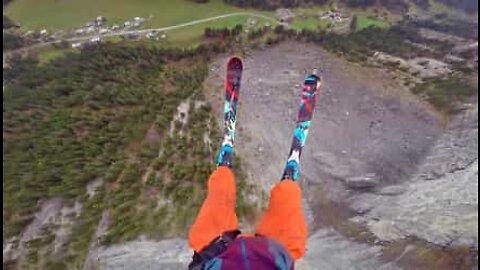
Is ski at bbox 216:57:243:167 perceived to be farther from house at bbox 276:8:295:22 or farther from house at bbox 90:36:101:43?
house at bbox 276:8:295:22

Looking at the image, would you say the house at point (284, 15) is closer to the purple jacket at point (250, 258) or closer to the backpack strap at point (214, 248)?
the backpack strap at point (214, 248)

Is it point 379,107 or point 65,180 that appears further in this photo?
point 379,107

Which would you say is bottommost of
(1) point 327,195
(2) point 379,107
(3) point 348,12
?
(1) point 327,195

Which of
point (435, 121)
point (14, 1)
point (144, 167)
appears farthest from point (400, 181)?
point (14, 1)

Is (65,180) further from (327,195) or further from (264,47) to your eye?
(264,47)

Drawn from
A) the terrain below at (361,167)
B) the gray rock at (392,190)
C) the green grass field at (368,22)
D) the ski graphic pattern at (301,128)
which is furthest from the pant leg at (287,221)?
the green grass field at (368,22)

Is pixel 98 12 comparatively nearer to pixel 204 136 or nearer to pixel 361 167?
pixel 204 136
